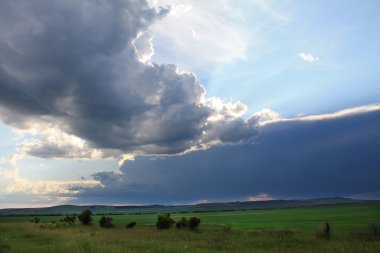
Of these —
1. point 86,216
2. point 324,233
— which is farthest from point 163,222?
point 86,216

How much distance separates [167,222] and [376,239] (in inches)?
1225

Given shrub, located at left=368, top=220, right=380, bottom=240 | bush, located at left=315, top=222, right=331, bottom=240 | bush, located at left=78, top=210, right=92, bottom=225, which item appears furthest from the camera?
bush, located at left=78, top=210, right=92, bottom=225

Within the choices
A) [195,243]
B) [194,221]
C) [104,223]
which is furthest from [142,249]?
[104,223]

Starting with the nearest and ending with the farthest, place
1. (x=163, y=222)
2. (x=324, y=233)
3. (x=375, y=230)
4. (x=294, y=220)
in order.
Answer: (x=375, y=230) → (x=324, y=233) → (x=163, y=222) → (x=294, y=220)

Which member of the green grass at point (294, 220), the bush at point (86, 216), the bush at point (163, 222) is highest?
the bush at point (86, 216)

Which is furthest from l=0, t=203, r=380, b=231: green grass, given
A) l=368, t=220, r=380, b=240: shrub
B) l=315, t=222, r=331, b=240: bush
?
l=315, t=222, r=331, b=240: bush

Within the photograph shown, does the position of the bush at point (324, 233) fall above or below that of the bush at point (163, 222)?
below

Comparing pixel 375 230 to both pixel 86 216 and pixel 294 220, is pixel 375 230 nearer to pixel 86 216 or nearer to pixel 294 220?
pixel 294 220

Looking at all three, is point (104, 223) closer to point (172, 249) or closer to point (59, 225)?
point (59, 225)

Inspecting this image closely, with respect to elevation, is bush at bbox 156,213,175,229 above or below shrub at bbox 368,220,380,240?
above

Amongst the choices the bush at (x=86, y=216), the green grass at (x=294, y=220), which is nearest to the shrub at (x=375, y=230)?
the green grass at (x=294, y=220)

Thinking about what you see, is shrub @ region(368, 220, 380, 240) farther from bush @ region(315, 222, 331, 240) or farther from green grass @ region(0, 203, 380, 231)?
green grass @ region(0, 203, 380, 231)

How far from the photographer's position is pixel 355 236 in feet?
116

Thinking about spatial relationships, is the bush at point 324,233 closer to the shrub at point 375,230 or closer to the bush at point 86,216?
the shrub at point 375,230
